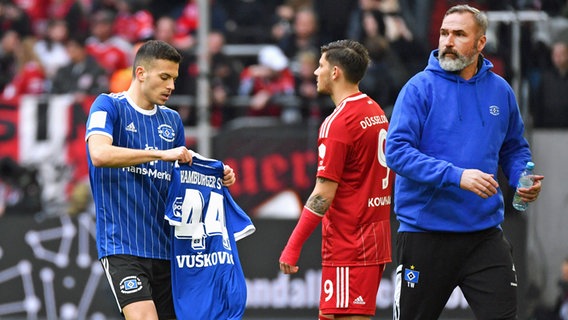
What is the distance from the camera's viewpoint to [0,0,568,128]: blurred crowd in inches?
Result: 500

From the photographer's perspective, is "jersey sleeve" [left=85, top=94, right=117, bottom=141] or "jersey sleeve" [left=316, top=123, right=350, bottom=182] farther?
"jersey sleeve" [left=316, top=123, right=350, bottom=182]

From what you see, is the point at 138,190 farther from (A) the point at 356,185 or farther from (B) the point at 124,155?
(A) the point at 356,185

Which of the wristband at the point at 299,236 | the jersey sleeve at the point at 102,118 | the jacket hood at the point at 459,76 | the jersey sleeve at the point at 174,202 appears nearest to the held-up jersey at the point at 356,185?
the wristband at the point at 299,236

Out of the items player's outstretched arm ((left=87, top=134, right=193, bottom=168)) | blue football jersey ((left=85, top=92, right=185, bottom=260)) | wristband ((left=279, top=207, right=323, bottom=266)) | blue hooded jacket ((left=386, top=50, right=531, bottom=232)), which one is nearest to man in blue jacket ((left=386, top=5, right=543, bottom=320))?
blue hooded jacket ((left=386, top=50, right=531, bottom=232))

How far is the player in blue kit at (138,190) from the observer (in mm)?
7285

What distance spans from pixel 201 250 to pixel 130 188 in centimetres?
60

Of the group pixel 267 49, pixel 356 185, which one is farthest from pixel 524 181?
pixel 267 49

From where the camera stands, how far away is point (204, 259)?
7.58 metres

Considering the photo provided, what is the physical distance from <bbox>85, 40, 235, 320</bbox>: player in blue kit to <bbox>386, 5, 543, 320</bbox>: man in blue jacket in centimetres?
140

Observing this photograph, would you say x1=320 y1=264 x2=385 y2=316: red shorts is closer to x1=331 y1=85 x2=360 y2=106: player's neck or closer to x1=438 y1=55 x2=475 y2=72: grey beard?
x1=331 y1=85 x2=360 y2=106: player's neck

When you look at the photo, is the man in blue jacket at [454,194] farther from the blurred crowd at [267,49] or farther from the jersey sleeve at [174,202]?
the blurred crowd at [267,49]

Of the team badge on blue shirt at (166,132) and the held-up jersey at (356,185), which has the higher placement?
the team badge on blue shirt at (166,132)

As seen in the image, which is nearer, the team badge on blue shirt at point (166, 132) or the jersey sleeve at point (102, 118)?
the jersey sleeve at point (102, 118)

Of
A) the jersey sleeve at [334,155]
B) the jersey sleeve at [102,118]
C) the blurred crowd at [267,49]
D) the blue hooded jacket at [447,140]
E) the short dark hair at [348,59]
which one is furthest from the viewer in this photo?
the blurred crowd at [267,49]
